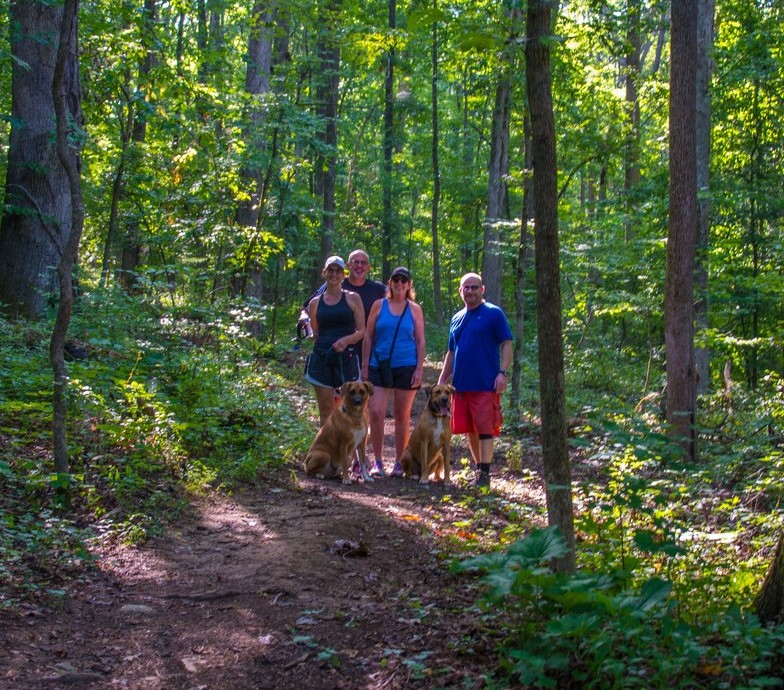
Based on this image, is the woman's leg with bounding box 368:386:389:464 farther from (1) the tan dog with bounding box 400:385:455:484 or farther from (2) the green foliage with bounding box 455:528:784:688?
(2) the green foliage with bounding box 455:528:784:688

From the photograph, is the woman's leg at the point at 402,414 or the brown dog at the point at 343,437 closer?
the brown dog at the point at 343,437

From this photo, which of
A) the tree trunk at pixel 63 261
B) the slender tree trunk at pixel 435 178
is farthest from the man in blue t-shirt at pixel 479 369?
the slender tree trunk at pixel 435 178

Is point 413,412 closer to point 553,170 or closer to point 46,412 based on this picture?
point 46,412

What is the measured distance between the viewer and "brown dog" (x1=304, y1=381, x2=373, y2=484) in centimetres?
849

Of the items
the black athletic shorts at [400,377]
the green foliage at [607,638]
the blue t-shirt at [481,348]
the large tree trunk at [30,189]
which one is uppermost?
the large tree trunk at [30,189]

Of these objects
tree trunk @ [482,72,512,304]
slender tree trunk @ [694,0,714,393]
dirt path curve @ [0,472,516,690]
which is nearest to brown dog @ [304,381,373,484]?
dirt path curve @ [0,472,516,690]

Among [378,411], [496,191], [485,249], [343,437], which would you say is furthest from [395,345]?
[496,191]

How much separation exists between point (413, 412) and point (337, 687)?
37.4ft

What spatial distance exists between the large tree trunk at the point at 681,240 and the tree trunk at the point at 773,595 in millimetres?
6270

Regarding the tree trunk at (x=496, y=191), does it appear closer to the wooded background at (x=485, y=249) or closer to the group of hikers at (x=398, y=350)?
the wooded background at (x=485, y=249)

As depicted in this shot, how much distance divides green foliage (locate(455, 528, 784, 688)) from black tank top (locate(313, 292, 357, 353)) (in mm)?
5112

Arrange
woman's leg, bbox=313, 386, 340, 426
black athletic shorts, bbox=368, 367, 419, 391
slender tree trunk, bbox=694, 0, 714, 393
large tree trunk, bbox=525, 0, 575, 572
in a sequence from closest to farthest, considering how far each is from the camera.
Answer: large tree trunk, bbox=525, 0, 575, 572
black athletic shorts, bbox=368, 367, 419, 391
woman's leg, bbox=313, 386, 340, 426
slender tree trunk, bbox=694, 0, 714, 393

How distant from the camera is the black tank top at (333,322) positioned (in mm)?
8836

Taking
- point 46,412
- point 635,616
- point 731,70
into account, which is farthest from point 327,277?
point 731,70
